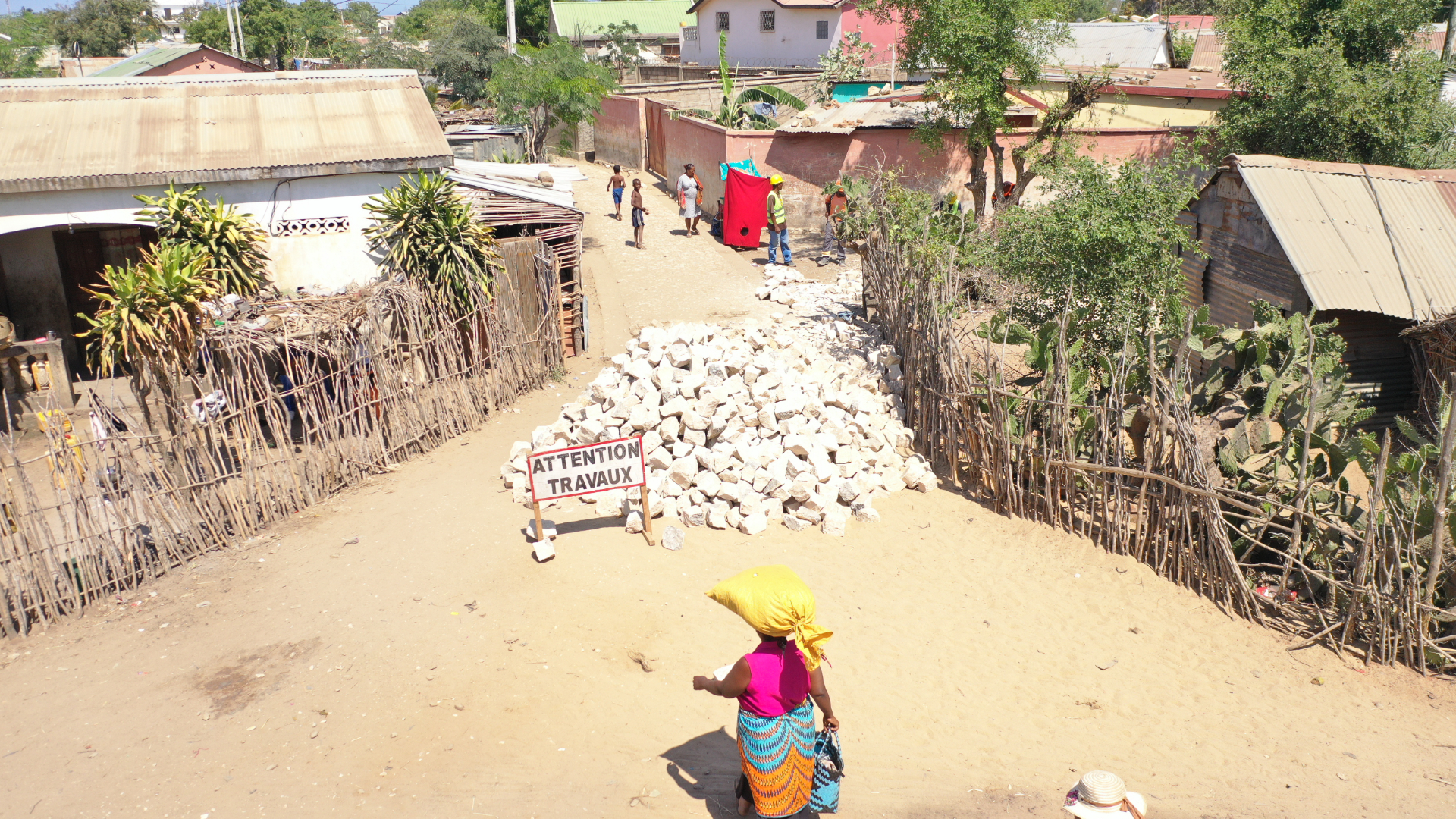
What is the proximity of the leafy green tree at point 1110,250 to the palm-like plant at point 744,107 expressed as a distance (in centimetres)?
1169

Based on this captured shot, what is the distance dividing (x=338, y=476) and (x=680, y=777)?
16.8 feet

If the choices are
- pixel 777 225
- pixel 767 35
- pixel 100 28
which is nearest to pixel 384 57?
pixel 767 35

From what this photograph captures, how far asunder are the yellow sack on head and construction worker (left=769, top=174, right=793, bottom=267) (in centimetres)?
1233

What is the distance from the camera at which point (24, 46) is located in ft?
179

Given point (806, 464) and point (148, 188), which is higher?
point (148, 188)

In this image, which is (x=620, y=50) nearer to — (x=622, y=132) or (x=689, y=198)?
(x=622, y=132)

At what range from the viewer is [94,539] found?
22.5 feet

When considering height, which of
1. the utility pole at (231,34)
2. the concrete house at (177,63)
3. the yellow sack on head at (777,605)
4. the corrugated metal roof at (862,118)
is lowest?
the yellow sack on head at (777,605)

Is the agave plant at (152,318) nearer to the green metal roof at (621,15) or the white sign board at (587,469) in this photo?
the white sign board at (587,469)

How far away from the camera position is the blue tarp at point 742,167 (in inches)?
696

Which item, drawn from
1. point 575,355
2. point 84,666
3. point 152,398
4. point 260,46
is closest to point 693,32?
point 260,46

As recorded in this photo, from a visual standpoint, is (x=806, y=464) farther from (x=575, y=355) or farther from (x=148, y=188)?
(x=148, y=188)

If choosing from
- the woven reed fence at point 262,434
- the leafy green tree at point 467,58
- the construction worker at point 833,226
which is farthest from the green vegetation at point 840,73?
the leafy green tree at point 467,58

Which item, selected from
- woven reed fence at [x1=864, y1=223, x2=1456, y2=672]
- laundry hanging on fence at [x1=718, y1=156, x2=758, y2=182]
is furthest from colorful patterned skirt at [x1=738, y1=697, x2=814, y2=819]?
laundry hanging on fence at [x1=718, y1=156, x2=758, y2=182]
